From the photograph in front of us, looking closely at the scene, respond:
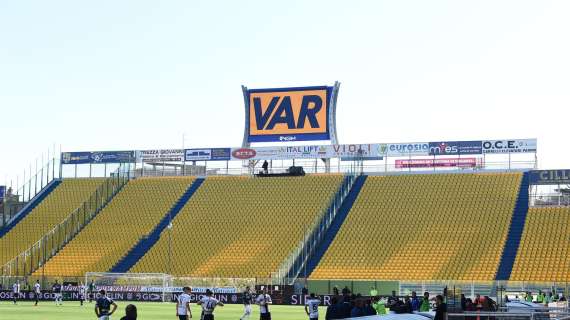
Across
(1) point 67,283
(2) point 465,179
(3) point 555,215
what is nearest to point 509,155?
(2) point 465,179

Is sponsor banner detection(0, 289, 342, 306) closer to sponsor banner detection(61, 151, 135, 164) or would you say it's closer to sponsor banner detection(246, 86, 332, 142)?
sponsor banner detection(246, 86, 332, 142)

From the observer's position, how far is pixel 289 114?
311ft

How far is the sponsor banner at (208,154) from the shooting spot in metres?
99.1

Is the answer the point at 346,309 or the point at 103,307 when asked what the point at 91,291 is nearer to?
the point at 103,307

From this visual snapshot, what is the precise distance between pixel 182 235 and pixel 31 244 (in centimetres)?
1360

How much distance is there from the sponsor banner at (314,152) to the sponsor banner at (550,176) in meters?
13.9

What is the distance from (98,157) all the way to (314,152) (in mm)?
23580

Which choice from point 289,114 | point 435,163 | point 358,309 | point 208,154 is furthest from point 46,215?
point 358,309

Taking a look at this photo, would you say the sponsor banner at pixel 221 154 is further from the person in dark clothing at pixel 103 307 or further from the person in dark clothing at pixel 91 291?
the person in dark clothing at pixel 103 307

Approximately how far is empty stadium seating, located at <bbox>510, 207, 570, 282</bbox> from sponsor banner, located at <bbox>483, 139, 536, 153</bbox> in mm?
7850

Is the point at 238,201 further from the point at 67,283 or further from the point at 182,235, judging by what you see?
the point at 67,283

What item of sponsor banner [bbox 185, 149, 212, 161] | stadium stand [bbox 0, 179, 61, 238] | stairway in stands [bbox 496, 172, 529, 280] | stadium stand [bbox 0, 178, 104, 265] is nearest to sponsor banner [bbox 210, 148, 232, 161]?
sponsor banner [bbox 185, 149, 212, 161]

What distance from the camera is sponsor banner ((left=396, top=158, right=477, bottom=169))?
90625 millimetres

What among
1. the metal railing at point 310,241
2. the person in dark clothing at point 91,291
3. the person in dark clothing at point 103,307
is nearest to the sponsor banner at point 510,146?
the metal railing at point 310,241
